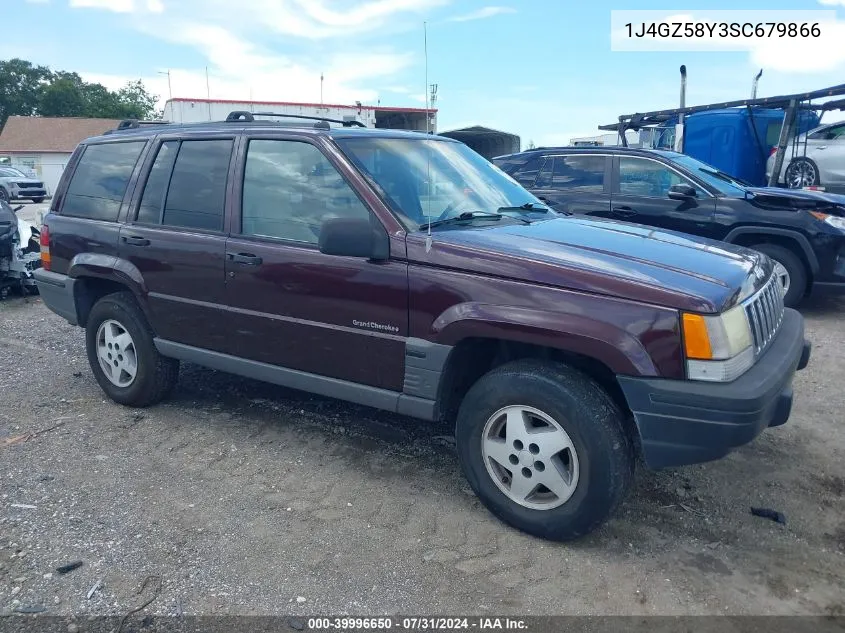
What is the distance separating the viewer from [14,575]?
2.91m

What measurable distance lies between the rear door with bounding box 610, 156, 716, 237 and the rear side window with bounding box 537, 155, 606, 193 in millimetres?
185

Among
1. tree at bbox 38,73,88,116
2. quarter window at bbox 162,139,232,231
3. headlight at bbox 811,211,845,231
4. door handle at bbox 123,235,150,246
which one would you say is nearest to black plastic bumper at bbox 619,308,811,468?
quarter window at bbox 162,139,232,231

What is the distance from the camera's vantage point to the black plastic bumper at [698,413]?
2697mm

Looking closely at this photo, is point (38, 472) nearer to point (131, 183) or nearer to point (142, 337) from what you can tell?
point (142, 337)

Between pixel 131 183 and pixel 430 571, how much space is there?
10.5 ft

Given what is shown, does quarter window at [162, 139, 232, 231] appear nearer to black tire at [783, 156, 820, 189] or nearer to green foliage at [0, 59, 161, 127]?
black tire at [783, 156, 820, 189]

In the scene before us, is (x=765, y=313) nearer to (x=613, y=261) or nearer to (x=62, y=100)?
(x=613, y=261)

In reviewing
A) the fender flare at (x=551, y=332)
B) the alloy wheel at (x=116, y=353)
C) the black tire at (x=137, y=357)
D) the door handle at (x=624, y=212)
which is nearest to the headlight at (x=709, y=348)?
the fender flare at (x=551, y=332)

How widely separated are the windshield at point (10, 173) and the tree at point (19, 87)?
5267 cm

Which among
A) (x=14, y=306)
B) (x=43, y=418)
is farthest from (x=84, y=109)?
(x=43, y=418)

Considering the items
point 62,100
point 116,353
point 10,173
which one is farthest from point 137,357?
point 62,100

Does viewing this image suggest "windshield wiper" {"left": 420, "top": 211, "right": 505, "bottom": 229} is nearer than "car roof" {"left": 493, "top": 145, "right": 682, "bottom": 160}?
Yes

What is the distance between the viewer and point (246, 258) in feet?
12.7

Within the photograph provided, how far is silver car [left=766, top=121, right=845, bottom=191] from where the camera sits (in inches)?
473
